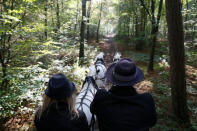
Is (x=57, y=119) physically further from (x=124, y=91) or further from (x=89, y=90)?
(x=89, y=90)

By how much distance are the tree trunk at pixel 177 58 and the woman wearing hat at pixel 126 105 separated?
2.43 meters

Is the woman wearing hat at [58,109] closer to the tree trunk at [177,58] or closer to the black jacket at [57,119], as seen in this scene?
the black jacket at [57,119]

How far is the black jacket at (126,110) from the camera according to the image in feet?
5.75

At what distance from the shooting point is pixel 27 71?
403 centimetres

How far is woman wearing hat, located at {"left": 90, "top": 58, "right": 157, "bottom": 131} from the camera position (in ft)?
5.77

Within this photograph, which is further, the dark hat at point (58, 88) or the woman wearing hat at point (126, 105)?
the dark hat at point (58, 88)

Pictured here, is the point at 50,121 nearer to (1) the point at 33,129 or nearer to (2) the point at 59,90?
(2) the point at 59,90

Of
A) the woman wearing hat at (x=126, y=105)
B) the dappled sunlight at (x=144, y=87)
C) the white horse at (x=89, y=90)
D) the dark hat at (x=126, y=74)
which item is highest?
the dark hat at (x=126, y=74)

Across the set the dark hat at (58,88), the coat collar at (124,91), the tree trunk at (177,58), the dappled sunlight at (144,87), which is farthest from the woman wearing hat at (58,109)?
the dappled sunlight at (144,87)

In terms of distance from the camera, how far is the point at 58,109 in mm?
2035

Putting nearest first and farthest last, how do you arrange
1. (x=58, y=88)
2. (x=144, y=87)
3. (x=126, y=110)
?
(x=126, y=110)
(x=58, y=88)
(x=144, y=87)

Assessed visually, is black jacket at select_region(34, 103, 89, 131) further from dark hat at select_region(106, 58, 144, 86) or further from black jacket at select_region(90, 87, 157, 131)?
dark hat at select_region(106, 58, 144, 86)

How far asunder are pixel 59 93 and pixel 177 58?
3.35 meters

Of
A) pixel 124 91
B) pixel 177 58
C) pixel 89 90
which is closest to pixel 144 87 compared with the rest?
pixel 177 58
